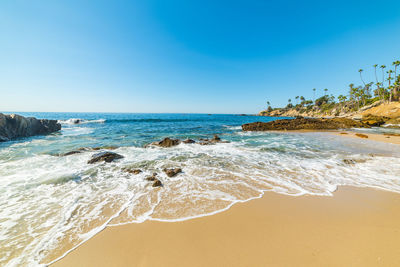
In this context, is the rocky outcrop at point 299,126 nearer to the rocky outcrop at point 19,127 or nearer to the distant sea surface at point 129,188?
the distant sea surface at point 129,188

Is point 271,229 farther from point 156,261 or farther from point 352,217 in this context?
point 156,261

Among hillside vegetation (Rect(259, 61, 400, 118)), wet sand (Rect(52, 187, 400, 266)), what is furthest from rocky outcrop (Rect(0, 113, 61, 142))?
hillside vegetation (Rect(259, 61, 400, 118))

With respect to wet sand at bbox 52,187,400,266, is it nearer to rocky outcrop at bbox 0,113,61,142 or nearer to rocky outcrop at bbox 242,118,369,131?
rocky outcrop at bbox 242,118,369,131

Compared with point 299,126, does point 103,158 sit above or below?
below

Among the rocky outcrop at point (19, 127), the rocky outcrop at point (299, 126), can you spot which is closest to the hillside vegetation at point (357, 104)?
the rocky outcrop at point (299, 126)

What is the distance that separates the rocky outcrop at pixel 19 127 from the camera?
14.8m

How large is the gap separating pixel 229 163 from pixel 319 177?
384 centimetres

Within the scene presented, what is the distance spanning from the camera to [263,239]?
277 centimetres

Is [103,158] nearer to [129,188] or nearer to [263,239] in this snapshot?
[129,188]

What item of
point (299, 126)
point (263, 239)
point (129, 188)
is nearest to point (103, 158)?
point (129, 188)

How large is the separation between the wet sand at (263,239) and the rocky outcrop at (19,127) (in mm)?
21164

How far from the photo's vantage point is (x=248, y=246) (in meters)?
2.62

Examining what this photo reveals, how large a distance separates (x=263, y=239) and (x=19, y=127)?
27.3m

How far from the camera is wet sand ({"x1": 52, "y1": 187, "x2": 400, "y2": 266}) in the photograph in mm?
2381
